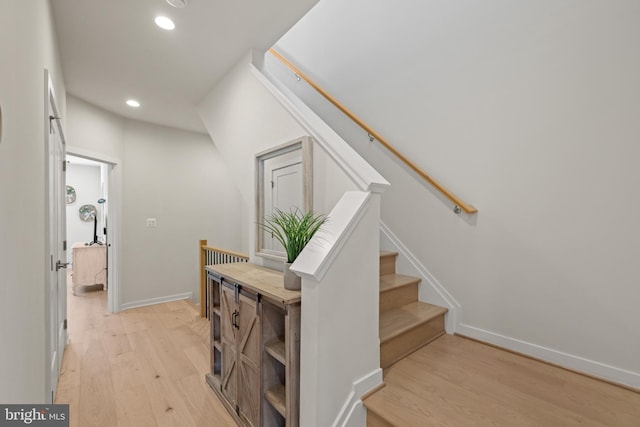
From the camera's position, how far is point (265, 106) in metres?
2.27

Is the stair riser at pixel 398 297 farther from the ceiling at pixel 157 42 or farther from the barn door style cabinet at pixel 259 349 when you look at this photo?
the ceiling at pixel 157 42

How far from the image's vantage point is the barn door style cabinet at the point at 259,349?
1.35 metres

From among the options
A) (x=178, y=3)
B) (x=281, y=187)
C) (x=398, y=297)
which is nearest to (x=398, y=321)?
(x=398, y=297)

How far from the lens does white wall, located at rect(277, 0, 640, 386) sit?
1.56m

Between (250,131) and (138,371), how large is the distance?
2.34 m

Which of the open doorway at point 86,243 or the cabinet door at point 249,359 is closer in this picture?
the cabinet door at point 249,359

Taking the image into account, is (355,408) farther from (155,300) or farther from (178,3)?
(155,300)

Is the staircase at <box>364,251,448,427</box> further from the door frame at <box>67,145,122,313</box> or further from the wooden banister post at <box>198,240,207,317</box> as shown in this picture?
the door frame at <box>67,145,122,313</box>

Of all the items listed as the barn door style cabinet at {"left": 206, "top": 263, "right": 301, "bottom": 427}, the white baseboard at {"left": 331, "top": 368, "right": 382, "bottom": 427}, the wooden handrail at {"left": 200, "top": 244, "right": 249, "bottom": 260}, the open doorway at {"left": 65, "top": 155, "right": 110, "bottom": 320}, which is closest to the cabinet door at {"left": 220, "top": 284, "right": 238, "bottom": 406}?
the barn door style cabinet at {"left": 206, "top": 263, "right": 301, "bottom": 427}

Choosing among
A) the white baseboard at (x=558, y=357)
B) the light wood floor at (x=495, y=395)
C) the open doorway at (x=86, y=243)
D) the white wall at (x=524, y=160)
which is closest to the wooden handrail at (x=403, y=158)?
the white wall at (x=524, y=160)

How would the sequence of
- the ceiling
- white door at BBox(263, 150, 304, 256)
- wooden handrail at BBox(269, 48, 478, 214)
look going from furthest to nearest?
1. wooden handrail at BBox(269, 48, 478, 214)
2. white door at BBox(263, 150, 304, 256)
3. the ceiling

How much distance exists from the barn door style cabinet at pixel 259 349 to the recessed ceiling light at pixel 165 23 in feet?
6.25

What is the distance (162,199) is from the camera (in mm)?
4156

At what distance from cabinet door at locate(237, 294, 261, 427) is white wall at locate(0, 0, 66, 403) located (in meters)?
0.93
